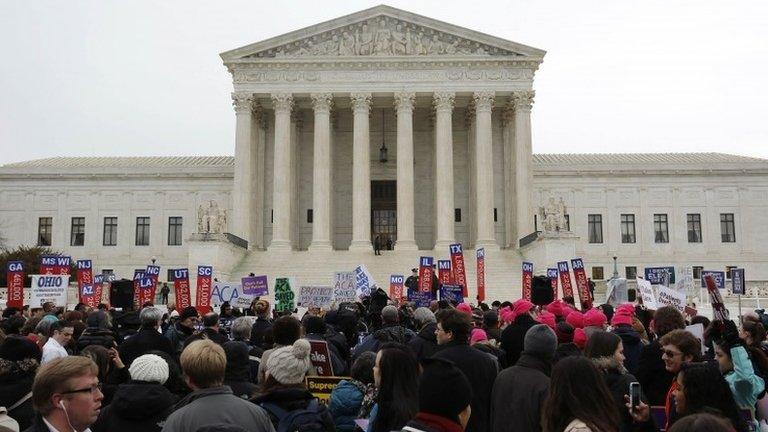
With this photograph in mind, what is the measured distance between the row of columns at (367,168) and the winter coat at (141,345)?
1565 inches

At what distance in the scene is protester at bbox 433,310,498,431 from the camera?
23.4 feet

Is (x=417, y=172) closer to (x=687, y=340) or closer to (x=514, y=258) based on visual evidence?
(x=514, y=258)

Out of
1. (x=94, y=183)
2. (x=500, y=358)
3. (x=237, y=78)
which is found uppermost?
(x=237, y=78)

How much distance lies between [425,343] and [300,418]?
3.22 m

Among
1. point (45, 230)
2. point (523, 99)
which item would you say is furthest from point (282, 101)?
point (45, 230)

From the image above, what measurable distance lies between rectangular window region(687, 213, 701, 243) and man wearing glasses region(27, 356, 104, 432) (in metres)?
60.9

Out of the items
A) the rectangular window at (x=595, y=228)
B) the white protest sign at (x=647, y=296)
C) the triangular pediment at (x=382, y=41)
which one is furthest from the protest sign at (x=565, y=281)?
the rectangular window at (x=595, y=228)

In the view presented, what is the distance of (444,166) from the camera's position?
4938 centimetres

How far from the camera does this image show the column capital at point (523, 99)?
49781mm

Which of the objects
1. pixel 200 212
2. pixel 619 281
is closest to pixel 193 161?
pixel 200 212

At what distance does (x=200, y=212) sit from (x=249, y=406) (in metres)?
40.1

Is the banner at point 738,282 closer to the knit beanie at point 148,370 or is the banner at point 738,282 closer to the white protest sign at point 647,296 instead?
the white protest sign at point 647,296

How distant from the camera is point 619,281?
22188 mm

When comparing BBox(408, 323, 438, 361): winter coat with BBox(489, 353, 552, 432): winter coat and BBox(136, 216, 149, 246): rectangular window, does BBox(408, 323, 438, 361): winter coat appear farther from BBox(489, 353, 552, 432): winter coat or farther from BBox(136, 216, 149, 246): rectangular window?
BBox(136, 216, 149, 246): rectangular window
